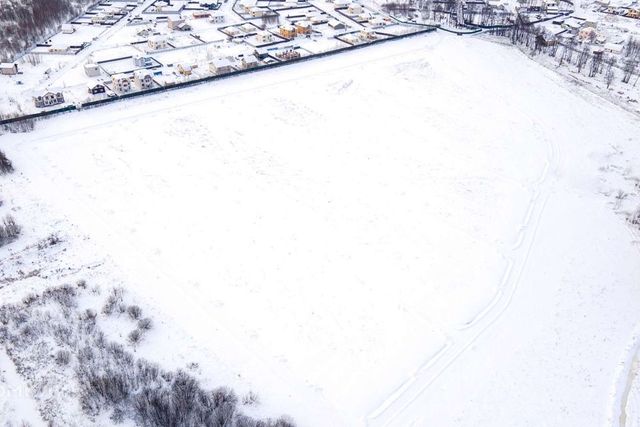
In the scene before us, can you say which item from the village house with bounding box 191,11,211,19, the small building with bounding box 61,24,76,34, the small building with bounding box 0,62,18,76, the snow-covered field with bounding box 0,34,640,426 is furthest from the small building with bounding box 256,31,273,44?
the small building with bounding box 0,62,18,76

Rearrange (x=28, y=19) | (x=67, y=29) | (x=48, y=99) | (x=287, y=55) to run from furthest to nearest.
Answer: (x=67, y=29) < (x=28, y=19) < (x=287, y=55) < (x=48, y=99)

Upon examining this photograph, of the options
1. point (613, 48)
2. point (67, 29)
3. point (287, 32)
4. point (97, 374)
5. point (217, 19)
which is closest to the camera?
point (97, 374)

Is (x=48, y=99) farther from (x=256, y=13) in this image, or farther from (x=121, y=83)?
(x=256, y=13)

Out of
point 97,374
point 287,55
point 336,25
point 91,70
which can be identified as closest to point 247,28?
point 336,25

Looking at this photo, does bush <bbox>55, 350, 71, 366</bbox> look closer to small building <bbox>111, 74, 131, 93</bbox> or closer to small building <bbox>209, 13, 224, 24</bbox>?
small building <bbox>111, 74, 131, 93</bbox>

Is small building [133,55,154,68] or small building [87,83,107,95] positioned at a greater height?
small building [133,55,154,68]

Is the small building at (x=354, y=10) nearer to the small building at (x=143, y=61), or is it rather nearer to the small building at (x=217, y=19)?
the small building at (x=217, y=19)

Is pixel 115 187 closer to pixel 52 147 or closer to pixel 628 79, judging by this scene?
pixel 52 147

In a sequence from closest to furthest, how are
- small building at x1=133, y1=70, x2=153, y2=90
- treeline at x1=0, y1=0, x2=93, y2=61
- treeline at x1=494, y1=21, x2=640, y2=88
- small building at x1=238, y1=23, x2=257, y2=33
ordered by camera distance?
small building at x1=133, y1=70, x2=153, y2=90 → treeline at x1=494, y1=21, x2=640, y2=88 → treeline at x1=0, y1=0, x2=93, y2=61 → small building at x1=238, y1=23, x2=257, y2=33
